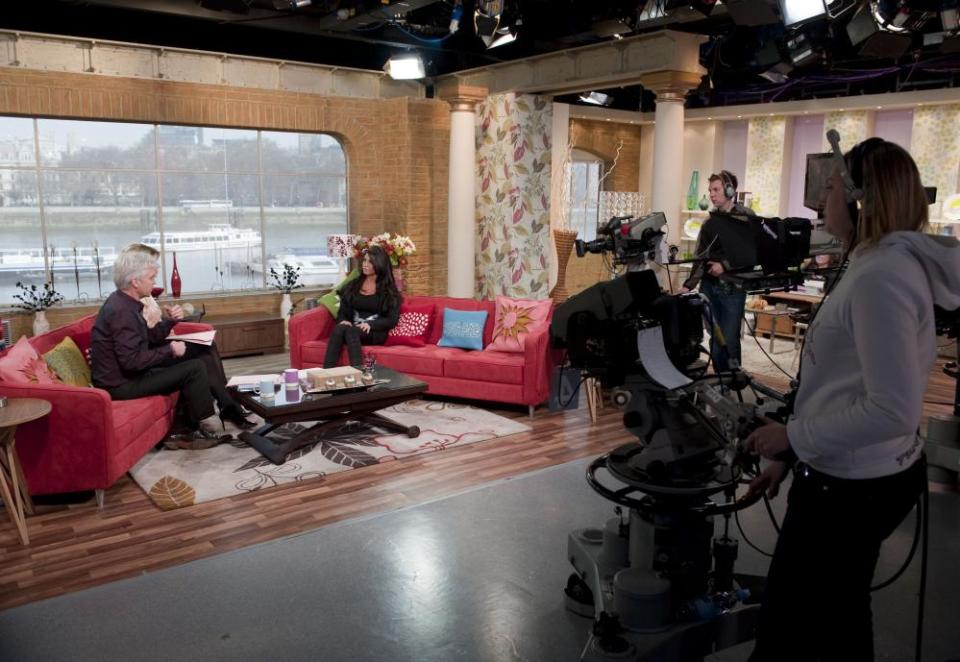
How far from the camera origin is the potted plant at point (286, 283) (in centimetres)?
845

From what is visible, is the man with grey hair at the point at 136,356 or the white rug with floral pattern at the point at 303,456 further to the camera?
the man with grey hair at the point at 136,356

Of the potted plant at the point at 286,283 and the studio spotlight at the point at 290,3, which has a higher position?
the studio spotlight at the point at 290,3

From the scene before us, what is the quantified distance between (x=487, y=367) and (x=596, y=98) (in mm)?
5552

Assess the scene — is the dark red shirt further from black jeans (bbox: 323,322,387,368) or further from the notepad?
black jeans (bbox: 323,322,387,368)

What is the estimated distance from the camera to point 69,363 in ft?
15.8

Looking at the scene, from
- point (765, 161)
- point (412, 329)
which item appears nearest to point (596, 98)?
point (765, 161)

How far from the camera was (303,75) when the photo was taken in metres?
8.59

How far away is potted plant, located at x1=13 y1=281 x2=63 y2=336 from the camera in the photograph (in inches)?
280

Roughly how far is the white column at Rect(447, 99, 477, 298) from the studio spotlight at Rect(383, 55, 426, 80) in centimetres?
48

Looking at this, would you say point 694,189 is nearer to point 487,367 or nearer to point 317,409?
point 487,367

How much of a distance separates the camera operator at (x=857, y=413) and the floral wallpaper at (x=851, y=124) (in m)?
7.88

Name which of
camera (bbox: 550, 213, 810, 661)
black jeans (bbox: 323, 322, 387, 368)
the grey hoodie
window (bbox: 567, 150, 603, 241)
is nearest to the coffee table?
black jeans (bbox: 323, 322, 387, 368)

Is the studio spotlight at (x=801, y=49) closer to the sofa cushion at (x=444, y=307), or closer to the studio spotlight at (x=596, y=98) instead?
the sofa cushion at (x=444, y=307)

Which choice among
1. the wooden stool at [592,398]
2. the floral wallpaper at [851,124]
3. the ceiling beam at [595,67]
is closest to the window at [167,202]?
the ceiling beam at [595,67]
